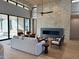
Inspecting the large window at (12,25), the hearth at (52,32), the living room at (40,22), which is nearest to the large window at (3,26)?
the living room at (40,22)

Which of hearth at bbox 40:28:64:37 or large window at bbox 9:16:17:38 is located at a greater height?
large window at bbox 9:16:17:38

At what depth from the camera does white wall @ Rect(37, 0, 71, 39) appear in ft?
30.4

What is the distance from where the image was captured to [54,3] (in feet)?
32.7

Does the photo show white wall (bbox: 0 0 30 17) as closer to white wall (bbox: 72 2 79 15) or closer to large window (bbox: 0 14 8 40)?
large window (bbox: 0 14 8 40)

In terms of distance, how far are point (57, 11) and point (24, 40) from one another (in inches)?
250

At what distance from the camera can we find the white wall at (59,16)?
9266 millimetres

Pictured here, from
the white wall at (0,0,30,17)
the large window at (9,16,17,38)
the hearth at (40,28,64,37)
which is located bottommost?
the hearth at (40,28,64,37)

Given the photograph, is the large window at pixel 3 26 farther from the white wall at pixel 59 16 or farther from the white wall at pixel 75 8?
the white wall at pixel 75 8

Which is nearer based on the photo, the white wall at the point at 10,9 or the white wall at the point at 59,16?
the white wall at the point at 10,9

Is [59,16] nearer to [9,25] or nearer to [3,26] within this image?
[9,25]

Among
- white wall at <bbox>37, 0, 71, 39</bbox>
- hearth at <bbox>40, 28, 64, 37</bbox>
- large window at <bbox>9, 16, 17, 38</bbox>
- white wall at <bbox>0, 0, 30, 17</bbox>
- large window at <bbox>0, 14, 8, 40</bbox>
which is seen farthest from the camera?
hearth at <bbox>40, 28, 64, 37</bbox>

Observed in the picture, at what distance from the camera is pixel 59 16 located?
9727 mm

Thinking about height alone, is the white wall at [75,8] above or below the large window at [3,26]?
above

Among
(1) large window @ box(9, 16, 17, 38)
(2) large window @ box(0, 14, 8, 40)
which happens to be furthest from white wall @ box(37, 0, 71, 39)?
(2) large window @ box(0, 14, 8, 40)
